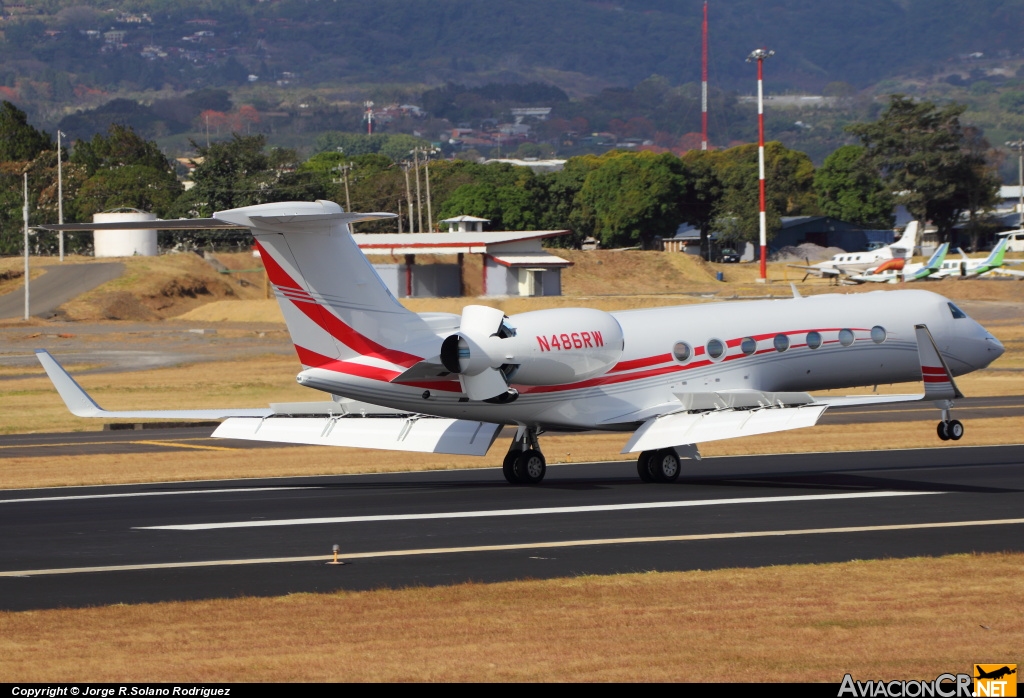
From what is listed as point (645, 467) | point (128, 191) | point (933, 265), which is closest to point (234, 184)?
point (128, 191)

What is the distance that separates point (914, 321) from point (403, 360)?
36.0 feet

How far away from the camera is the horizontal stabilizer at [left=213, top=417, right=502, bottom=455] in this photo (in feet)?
79.2

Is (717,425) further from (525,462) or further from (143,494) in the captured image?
(143,494)

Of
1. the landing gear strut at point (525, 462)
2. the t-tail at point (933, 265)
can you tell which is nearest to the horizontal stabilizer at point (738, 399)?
the landing gear strut at point (525, 462)

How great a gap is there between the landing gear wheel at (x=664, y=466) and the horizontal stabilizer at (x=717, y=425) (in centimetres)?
102

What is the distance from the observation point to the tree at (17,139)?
173m

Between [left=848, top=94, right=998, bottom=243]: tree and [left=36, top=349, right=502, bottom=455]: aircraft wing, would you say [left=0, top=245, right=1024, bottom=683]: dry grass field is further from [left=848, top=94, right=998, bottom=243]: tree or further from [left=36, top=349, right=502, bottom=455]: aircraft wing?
[left=848, top=94, right=998, bottom=243]: tree

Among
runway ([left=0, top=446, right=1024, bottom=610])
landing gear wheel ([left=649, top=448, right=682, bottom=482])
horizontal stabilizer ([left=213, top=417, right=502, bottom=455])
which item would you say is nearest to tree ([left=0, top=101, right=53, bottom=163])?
horizontal stabilizer ([left=213, top=417, right=502, bottom=455])

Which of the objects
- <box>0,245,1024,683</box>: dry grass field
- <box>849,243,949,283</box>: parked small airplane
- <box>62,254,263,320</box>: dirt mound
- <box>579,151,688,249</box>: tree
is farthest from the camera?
<box>579,151,688,249</box>: tree

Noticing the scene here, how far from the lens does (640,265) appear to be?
118 m

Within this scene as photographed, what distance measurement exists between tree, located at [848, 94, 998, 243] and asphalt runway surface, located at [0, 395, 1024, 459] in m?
108

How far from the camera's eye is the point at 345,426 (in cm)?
2464

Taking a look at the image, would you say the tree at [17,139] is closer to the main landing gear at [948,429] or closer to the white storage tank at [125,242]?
the white storage tank at [125,242]

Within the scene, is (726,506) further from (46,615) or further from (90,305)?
(90,305)
